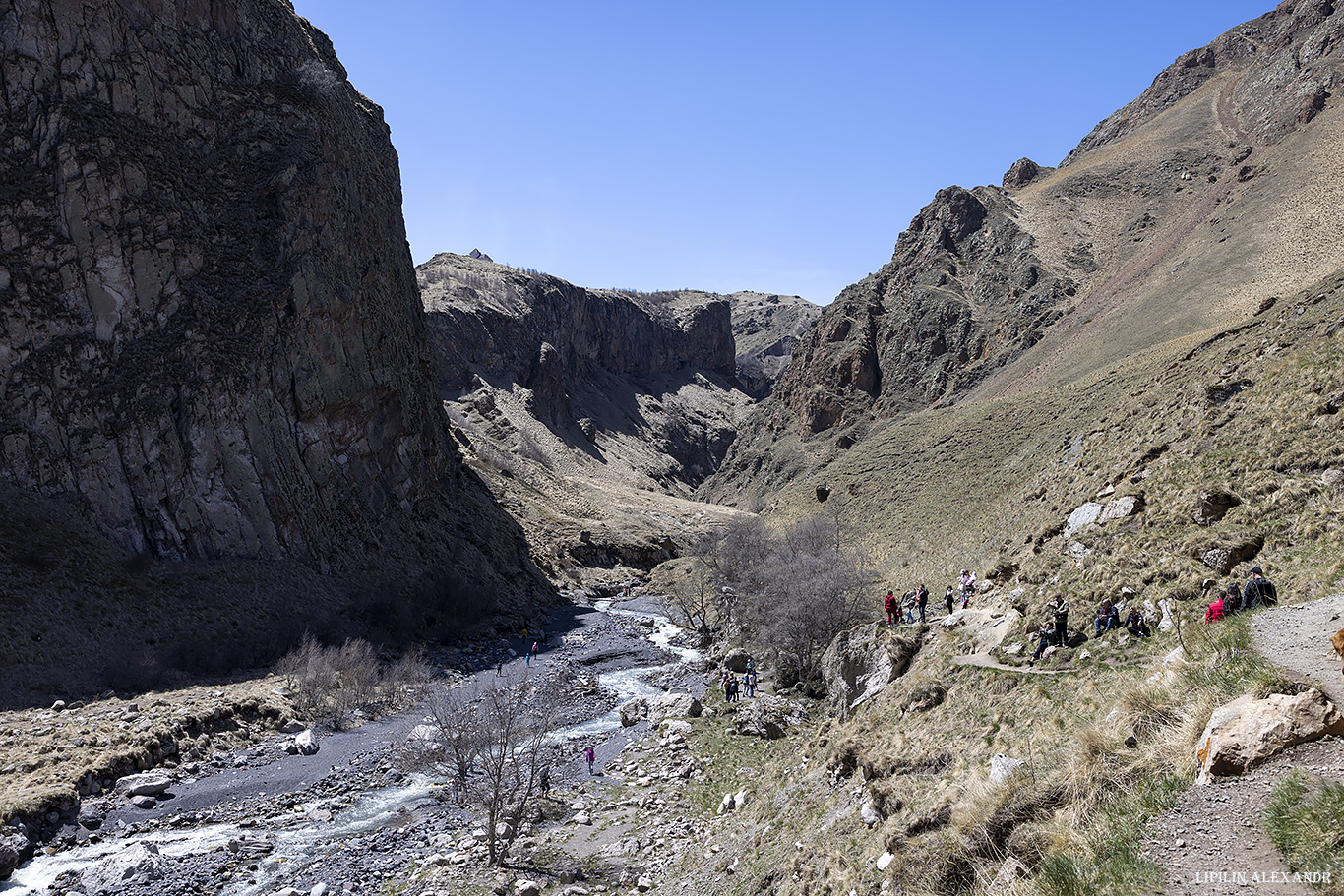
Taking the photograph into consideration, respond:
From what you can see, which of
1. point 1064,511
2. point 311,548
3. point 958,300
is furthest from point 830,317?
point 1064,511

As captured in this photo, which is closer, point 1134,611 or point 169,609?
point 1134,611

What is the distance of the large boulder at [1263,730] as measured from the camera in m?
6.01

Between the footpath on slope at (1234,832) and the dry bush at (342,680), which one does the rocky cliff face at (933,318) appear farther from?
the footpath on slope at (1234,832)

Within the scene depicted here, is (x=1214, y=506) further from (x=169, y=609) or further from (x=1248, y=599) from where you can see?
(x=169, y=609)

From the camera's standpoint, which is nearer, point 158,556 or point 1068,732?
point 1068,732

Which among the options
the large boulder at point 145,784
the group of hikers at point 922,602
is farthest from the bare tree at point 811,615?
the large boulder at point 145,784

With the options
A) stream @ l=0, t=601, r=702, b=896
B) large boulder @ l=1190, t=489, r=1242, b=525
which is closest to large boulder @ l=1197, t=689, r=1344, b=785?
large boulder @ l=1190, t=489, r=1242, b=525

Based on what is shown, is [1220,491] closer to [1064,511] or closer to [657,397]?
[1064,511]

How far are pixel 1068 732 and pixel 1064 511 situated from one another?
13.9 meters

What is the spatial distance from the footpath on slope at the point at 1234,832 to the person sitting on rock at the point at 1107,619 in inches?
249

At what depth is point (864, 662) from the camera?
18766 mm

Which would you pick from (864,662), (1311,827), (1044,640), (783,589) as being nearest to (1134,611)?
(1044,640)

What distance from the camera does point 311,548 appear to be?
1768 inches

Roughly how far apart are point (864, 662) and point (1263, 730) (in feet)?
42.4
